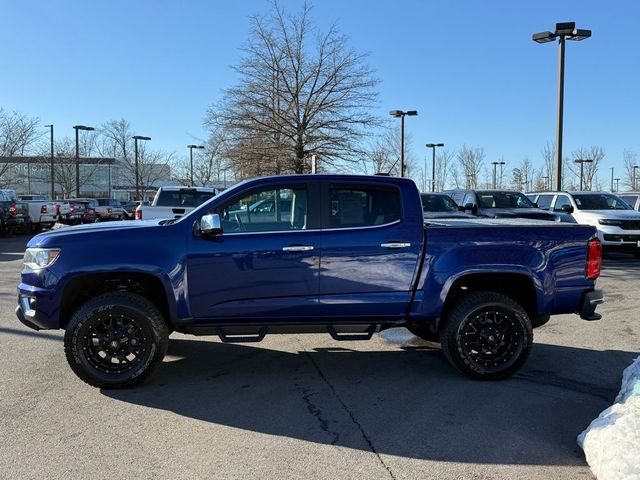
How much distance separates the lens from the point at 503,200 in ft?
53.7

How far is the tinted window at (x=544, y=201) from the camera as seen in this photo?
17.9 metres

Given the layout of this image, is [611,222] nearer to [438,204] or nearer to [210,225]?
[438,204]

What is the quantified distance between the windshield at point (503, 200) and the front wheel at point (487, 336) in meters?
11.2

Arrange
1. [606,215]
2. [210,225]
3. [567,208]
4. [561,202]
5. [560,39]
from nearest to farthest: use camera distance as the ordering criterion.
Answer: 1. [210,225]
2. [606,215]
3. [567,208]
4. [561,202]
5. [560,39]

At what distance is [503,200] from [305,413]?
1324 centimetres

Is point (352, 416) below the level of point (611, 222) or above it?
below

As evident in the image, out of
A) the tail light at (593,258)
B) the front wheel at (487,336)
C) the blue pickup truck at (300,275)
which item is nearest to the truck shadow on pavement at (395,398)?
the front wheel at (487,336)

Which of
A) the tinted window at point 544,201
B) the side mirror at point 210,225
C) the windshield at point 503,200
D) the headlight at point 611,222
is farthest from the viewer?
the tinted window at point 544,201

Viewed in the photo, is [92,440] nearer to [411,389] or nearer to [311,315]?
[311,315]

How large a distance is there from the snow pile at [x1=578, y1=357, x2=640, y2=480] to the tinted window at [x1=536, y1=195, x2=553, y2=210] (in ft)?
47.9

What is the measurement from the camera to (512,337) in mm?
5379

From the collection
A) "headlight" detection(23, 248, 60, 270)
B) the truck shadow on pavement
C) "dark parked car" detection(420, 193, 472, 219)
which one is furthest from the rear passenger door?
"dark parked car" detection(420, 193, 472, 219)

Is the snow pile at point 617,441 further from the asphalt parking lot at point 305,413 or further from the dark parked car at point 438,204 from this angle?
the dark parked car at point 438,204

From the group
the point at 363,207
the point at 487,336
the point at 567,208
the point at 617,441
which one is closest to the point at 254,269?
the point at 363,207
